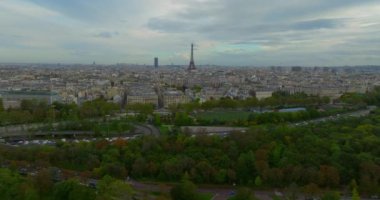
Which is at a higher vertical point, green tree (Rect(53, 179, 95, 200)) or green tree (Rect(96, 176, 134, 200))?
green tree (Rect(96, 176, 134, 200))

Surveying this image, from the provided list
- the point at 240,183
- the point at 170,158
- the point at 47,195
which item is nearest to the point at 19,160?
the point at 47,195

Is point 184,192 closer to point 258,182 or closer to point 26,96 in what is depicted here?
point 258,182

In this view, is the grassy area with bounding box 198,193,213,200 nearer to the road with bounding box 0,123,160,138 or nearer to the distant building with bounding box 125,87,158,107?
the road with bounding box 0,123,160,138

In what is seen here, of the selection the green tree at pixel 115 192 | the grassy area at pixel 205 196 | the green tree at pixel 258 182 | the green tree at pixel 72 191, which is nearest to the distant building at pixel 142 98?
the green tree at pixel 258 182

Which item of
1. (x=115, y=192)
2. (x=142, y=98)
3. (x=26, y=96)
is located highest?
(x=115, y=192)

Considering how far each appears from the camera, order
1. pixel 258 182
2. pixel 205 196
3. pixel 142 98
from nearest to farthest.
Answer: pixel 205 196, pixel 258 182, pixel 142 98

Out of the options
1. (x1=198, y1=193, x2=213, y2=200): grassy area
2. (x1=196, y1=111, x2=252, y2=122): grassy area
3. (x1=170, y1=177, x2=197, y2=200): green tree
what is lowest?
(x1=196, y1=111, x2=252, y2=122): grassy area

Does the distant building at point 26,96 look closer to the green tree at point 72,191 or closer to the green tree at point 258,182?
the green tree at point 72,191

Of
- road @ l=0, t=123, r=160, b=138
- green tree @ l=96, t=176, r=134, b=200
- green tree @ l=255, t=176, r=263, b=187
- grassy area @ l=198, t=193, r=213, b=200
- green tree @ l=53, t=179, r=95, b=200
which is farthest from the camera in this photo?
road @ l=0, t=123, r=160, b=138

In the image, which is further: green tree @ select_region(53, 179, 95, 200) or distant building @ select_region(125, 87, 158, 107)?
distant building @ select_region(125, 87, 158, 107)

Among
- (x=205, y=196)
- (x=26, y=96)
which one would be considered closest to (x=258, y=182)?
(x=205, y=196)

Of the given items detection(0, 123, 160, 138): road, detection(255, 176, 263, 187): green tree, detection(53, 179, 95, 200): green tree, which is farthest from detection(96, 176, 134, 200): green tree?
detection(0, 123, 160, 138): road
